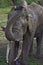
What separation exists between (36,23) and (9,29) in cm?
105

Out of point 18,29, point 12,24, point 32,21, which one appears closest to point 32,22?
point 32,21

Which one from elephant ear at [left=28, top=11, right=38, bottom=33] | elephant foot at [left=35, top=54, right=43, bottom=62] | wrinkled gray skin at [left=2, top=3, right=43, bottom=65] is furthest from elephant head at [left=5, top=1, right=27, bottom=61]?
elephant foot at [left=35, top=54, right=43, bottom=62]

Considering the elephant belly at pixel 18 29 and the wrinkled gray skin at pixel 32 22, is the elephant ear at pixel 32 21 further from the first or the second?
the elephant belly at pixel 18 29

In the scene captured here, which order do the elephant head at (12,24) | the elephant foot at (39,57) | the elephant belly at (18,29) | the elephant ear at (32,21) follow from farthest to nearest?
the elephant foot at (39,57), the elephant ear at (32,21), the elephant belly at (18,29), the elephant head at (12,24)

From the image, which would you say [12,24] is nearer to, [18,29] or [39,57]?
[18,29]

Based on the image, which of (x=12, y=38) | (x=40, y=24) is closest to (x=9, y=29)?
(x=12, y=38)

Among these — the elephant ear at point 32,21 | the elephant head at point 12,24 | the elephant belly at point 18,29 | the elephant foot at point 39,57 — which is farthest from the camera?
the elephant foot at point 39,57

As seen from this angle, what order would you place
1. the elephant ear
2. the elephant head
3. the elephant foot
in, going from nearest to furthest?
1. the elephant head
2. the elephant ear
3. the elephant foot

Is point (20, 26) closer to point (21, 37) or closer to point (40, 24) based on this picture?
point (21, 37)

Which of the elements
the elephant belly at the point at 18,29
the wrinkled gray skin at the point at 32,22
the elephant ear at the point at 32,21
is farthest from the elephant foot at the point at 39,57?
the elephant belly at the point at 18,29

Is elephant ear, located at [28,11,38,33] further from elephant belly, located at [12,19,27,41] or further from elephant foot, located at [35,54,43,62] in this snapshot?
elephant foot, located at [35,54,43,62]

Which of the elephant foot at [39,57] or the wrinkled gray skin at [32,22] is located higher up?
the wrinkled gray skin at [32,22]

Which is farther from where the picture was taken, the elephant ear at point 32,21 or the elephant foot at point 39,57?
the elephant foot at point 39,57

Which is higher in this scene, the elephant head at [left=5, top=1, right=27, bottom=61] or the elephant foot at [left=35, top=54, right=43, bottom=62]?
the elephant head at [left=5, top=1, right=27, bottom=61]
